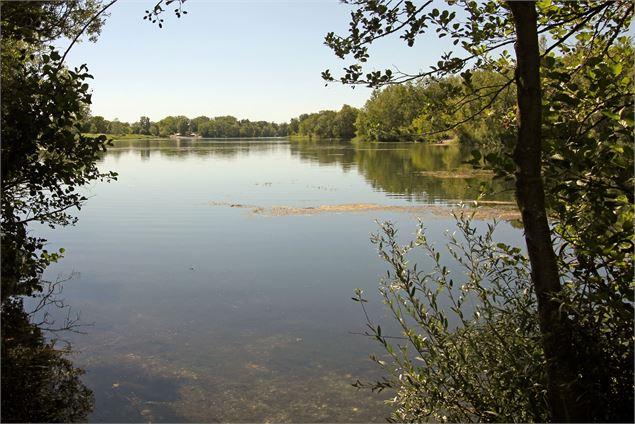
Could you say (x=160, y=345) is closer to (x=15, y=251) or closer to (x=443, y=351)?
(x=15, y=251)

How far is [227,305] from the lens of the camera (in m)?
10.2

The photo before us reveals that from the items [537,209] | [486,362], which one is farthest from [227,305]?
[537,209]

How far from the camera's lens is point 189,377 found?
7.29 metres

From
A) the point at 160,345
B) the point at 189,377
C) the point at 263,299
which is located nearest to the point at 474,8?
the point at 189,377

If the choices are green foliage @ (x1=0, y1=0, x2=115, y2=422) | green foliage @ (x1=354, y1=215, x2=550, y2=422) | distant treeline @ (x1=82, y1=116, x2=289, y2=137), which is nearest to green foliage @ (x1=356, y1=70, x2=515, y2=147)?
green foliage @ (x1=354, y1=215, x2=550, y2=422)

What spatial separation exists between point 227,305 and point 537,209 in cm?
850

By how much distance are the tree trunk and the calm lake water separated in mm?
500

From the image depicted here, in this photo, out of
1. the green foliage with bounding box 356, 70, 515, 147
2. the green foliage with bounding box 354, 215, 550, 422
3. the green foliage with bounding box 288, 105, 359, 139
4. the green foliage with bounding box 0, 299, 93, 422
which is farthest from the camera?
the green foliage with bounding box 288, 105, 359, 139

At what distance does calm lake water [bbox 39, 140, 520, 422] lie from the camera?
664 centimetres

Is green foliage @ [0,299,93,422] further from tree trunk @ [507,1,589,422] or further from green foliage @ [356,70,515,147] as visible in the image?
tree trunk @ [507,1,589,422]

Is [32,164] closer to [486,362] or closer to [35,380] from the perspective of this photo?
[35,380]

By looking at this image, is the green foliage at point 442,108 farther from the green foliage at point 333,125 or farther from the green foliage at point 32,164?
the green foliage at point 333,125

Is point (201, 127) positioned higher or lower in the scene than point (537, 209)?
higher

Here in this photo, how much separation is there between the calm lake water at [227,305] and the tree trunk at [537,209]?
1.64 feet
